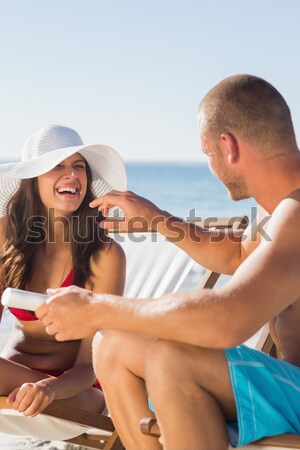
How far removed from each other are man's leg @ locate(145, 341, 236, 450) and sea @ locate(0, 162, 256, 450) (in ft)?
33.4

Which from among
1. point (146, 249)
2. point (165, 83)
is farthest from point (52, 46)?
point (146, 249)

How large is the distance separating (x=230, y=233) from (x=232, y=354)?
2.89ft

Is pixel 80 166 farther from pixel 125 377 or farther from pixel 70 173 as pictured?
pixel 125 377

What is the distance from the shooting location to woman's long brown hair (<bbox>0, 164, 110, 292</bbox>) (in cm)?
352

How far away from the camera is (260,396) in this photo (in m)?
2.22

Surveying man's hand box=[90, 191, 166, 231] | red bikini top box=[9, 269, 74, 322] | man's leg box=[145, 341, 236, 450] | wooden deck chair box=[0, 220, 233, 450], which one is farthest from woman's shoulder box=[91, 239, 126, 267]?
man's leg box=[145, 341, 236, 450]

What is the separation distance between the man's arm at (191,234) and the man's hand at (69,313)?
0.65 metres

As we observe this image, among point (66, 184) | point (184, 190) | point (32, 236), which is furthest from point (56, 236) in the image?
point (184, 190)

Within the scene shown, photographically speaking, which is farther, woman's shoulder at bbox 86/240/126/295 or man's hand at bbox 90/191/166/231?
woman's shoulder at bbox 86/240/126/295

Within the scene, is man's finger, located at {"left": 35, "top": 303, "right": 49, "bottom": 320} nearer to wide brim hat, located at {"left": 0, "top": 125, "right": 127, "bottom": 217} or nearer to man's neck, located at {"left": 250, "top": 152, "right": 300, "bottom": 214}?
man's neck, located at {"left": 250, "top": 152, "right": 300, "bottom": 214}

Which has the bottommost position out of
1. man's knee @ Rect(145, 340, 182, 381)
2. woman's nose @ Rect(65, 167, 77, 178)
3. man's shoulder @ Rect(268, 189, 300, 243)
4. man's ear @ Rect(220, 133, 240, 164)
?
man's knee @ Rect(145, 340, 182, 381)

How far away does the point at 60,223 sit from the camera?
358 cm

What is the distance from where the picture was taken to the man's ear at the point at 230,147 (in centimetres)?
240

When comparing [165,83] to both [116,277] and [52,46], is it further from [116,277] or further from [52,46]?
[116,277]
